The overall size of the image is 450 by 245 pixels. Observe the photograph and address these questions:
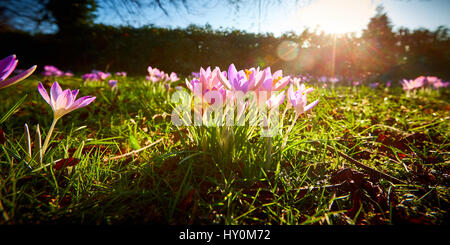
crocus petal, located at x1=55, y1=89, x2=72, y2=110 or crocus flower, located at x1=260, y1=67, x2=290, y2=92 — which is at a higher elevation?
crocus flower, located at x1=260, y1=67, x2=290, y2=92

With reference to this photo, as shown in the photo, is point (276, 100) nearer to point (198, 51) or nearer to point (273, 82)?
point (273, 82)

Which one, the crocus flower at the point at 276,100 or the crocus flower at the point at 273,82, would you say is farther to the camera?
the crocus flower at the point at 276,100

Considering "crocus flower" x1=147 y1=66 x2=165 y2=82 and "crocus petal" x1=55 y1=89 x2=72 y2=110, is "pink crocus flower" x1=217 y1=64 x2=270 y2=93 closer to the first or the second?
"crocus petal" x1=55 y1=89 x2=72 y2=110

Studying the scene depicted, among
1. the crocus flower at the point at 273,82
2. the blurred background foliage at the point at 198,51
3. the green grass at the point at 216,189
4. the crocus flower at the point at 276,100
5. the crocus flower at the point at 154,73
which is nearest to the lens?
the green grass at the point at 216,189

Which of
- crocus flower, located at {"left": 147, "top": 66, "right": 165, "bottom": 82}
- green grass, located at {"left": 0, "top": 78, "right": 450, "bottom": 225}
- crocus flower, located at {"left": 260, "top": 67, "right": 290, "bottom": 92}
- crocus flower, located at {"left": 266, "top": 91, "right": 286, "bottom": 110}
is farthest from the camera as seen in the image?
crocus flower, located at {"left": 147, "top": 66, "right": 165, "bottom": 82}

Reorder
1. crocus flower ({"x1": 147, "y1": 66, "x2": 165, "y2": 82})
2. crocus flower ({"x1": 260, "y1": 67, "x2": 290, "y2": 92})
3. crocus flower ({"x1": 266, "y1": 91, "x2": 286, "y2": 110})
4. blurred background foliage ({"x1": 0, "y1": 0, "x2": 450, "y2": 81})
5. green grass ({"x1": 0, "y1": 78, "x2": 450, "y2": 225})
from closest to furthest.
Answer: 1. green grass ({"x1": 0, "y1": 78, "x2": 450, "y2": 225})
2. crocus flower ({"x1": 260, "y1": 67, "x2": 290, "y2": 92})
3. crocus flower ({"x1": 266, "y1": 91, "x2": 286, "y2": 110})
4. crocus flower ({"x1": 147, "y1": 66, "x2": 165, "y2": 82})
5. blurred background foliage ({"x1": 0, "y1": 0, "x2": 450, "y2": 81})

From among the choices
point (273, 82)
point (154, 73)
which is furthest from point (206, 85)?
point (154, 73)

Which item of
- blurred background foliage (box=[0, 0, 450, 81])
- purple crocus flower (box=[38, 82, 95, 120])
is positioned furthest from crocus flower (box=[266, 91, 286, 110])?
blurred background foliage (box=[0, 0, 450, 81])

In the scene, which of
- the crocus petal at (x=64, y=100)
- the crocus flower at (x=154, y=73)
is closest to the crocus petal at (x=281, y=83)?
the crocus petal at (x=64, y=100)

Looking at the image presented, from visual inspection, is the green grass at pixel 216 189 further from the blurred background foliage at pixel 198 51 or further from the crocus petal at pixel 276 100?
the blurred background foliage at pixel 198 51

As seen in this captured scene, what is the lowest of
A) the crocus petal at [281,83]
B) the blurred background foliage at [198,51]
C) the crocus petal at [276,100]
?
the crocus petal at [276,100]
